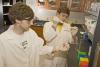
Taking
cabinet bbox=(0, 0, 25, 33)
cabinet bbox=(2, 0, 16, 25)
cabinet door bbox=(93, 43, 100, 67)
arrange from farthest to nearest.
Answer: cabinet bbox=(2, 0, 16, 25)
cabinet bbox=(0, 0, 25, 33)
cabinet door bbox=(93, 43, 100, 67)

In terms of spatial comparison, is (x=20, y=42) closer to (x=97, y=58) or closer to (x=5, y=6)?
(x=97, y=58)

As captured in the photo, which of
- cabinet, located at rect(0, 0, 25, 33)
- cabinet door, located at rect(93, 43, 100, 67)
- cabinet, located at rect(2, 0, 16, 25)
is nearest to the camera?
cabinet door, located at rect(93, 43, 100, 67)

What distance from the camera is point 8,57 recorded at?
1.53m

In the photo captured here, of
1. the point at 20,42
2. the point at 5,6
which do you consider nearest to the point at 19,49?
the point at 20,42

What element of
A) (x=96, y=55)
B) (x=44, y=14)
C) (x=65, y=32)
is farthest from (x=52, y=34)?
(x=44, y=14)

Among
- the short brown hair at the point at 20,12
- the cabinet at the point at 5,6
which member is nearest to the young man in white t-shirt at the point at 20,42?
the short brown hair at the point at 20,12

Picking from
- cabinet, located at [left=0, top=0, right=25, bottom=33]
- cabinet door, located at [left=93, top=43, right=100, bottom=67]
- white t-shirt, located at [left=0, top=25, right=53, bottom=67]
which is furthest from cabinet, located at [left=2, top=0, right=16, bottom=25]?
cabinet door, located at [left=93, top=43, right=100, bottom=67]

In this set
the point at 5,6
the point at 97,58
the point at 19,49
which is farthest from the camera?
the point at 5,6

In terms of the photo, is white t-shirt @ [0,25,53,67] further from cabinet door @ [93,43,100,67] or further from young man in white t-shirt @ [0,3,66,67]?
cabinet door @ [93,43,100,67]

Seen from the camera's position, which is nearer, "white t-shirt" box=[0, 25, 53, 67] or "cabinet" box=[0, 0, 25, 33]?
"white t-shirt" box=[0, 25, 53, 67]

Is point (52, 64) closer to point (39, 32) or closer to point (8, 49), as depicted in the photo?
point (8, 49)

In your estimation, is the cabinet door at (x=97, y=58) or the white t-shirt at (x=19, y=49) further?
the white t-shirt at (x=19, y=49)

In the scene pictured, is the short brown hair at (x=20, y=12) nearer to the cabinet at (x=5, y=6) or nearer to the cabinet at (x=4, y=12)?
the cabinet at (x=4, y=12)

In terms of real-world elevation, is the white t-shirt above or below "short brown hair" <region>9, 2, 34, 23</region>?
below
